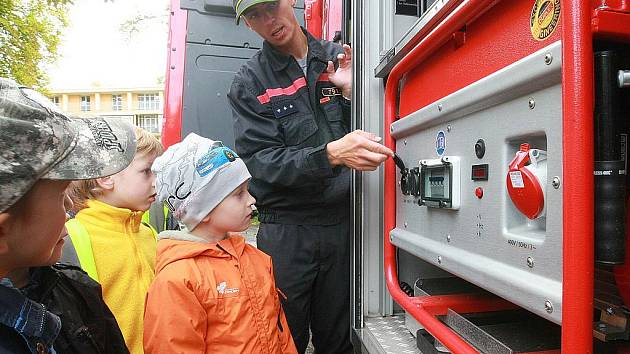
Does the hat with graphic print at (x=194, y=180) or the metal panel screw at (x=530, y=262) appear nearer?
the metal panel screw at (x=530, y=262)

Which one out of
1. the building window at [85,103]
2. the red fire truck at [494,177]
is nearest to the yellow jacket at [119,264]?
the red fire truck at [494,177]

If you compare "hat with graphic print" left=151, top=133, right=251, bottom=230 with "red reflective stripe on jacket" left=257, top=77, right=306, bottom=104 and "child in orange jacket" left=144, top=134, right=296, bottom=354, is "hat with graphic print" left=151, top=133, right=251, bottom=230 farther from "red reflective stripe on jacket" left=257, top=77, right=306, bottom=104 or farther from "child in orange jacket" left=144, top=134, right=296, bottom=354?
"red reflective stripe on jacket" left=257, top=77, right=306, bottom=104

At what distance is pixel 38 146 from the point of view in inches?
28.4

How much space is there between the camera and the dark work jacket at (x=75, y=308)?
40.0 inches

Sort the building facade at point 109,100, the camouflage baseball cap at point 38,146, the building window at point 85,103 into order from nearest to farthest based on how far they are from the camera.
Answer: the camouflage baseball cap at point 38,146
the building facade at point 109,100
the building window at point 85,103

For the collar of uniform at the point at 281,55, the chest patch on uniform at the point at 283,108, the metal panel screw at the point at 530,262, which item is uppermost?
the collar of uniform at the point at 281,55

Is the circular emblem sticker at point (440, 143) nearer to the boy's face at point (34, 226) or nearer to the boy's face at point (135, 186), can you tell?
the boy's face at point (34, 226)

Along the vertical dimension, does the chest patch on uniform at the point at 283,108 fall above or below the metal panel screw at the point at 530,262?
above

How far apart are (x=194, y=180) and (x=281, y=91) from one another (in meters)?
0.59

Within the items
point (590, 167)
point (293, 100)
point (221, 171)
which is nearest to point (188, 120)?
point (293, 100)

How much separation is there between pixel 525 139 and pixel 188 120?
3066 millimetres

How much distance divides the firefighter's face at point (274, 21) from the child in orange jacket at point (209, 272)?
0.58 meters

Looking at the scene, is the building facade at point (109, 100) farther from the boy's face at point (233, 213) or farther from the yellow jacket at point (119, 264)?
the boy's face at point (233, 213)

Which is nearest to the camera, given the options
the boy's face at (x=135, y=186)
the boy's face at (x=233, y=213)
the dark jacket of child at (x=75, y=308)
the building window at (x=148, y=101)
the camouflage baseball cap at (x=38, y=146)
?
the camouflage baseball cap at (x=38, y=146)
